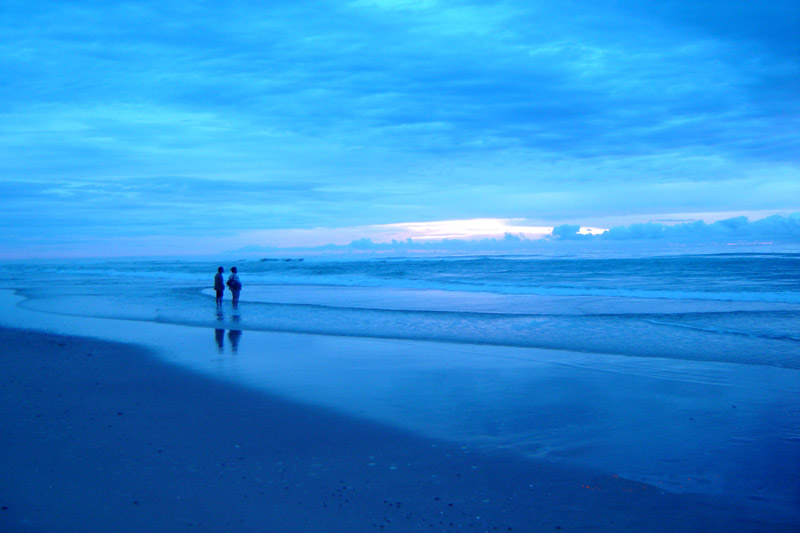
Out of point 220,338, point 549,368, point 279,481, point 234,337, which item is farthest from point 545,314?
point 279,481

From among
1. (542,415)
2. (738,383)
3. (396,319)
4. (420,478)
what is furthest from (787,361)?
(396,319)

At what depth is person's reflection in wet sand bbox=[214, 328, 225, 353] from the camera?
40.0 ft

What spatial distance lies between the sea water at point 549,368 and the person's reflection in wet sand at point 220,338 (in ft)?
0.15

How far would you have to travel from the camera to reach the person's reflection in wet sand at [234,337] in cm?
1213

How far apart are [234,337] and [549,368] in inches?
A: 293

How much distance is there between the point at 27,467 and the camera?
17.2ft

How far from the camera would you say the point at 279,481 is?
5.01m

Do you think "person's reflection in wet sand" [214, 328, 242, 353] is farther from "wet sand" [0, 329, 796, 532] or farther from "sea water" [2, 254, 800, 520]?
"wet sand" [0, 329, 796, 532]

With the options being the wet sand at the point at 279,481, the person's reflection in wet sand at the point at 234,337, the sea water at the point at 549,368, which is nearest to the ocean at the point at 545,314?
the sea water at the point at 549,368

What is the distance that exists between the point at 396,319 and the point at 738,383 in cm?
1022

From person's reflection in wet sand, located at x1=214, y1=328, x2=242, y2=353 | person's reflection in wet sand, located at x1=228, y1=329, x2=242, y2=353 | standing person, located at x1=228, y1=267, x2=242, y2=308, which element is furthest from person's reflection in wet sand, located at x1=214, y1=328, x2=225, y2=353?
standing person, located at x1=228, y1=267, x2=242, y2=308

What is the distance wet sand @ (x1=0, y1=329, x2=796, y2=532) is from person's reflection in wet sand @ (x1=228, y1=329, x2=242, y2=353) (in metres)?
4.68

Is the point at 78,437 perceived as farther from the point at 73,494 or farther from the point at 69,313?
the point at 69,313

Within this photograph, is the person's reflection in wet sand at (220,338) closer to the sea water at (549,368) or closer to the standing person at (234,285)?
the sea water at (549,368)
